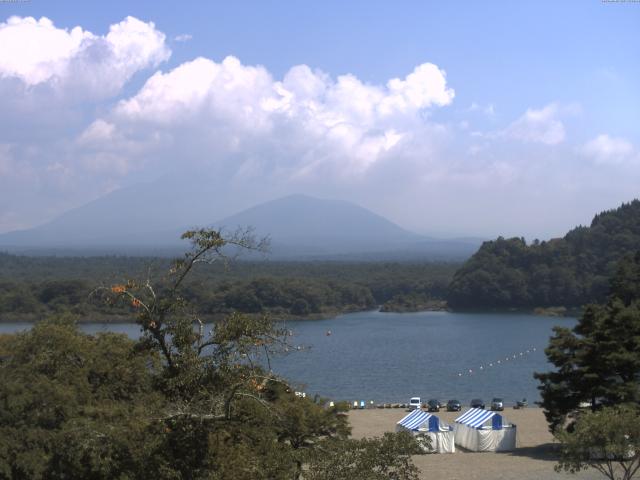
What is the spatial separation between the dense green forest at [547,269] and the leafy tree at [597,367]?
44.0 meters

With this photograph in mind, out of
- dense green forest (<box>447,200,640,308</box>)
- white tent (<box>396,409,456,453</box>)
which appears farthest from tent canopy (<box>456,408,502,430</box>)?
dense green forest (<box>447,200,640,308</box>)

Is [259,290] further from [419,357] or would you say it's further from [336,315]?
[419,357]

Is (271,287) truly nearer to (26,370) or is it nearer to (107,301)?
(26,370)

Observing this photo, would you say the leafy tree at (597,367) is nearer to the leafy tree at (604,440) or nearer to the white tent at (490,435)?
the white tent at (490,435)

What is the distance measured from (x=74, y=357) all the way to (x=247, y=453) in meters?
6.94

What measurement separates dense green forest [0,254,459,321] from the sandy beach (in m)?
20.5

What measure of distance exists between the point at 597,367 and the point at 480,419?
2.97 m

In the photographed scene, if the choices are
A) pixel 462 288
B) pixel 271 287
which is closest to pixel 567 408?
pixel 271 287

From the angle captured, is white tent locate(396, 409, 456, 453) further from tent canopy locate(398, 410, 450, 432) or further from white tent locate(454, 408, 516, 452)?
white tent locate(454, 408, 516, 452)

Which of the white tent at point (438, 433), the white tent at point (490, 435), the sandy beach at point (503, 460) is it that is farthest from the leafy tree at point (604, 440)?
the white tent at point (490, 435)

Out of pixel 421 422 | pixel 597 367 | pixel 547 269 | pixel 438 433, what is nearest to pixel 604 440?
pixel 597 367

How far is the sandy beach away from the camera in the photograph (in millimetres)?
13672

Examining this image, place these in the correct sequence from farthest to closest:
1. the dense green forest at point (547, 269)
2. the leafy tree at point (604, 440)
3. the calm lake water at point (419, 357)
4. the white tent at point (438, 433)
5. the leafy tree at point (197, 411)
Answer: the dense green forest at point (547, 269) < the calm lake water at point (419, 357) < the white tent at point (438, 433) < the leafy tree at point (604, 440) < the leafy tree at point (197, 411)

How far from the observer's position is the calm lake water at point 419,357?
29.0 meters
